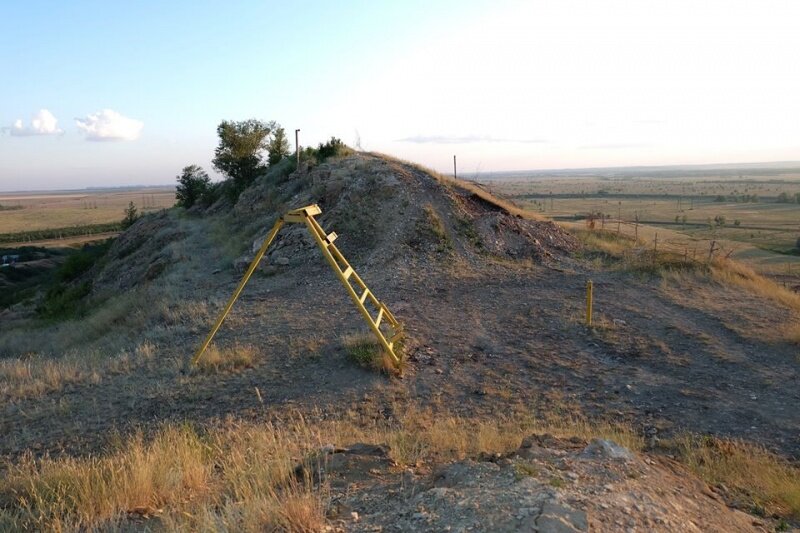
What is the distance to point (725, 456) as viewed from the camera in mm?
5773

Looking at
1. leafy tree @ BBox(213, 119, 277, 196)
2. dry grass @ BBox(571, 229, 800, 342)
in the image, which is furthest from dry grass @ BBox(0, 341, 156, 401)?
leafy tree @ BBox(213, 119, 277, 196)

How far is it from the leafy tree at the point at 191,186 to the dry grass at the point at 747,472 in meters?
34.2

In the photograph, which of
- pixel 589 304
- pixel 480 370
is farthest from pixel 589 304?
pixel 480 370

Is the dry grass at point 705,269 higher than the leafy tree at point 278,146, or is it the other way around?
the leafy tree at point 278,146

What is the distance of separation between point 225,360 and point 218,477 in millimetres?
4100

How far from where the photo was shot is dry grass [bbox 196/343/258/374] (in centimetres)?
822

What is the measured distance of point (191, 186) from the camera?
1474 inches

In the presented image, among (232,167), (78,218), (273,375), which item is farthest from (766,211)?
(78,218)

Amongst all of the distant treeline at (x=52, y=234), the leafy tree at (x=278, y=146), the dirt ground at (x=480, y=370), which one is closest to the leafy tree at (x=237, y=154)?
the leafy tree at (x=278, y=146)

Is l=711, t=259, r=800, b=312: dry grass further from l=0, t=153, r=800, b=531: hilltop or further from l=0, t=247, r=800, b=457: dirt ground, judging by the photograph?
l=0, t=247, r=800, b=457: dirt ground

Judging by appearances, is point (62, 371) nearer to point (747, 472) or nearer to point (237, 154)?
point (747, 472)

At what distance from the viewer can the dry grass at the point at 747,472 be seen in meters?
4.44

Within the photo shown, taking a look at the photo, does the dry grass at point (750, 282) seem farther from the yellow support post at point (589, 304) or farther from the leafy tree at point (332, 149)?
the leafy tree at point (332, 149)

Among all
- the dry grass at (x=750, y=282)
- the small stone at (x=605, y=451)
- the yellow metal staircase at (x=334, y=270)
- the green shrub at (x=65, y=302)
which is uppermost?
the yellow metal staircase at (x=334, y=270)
